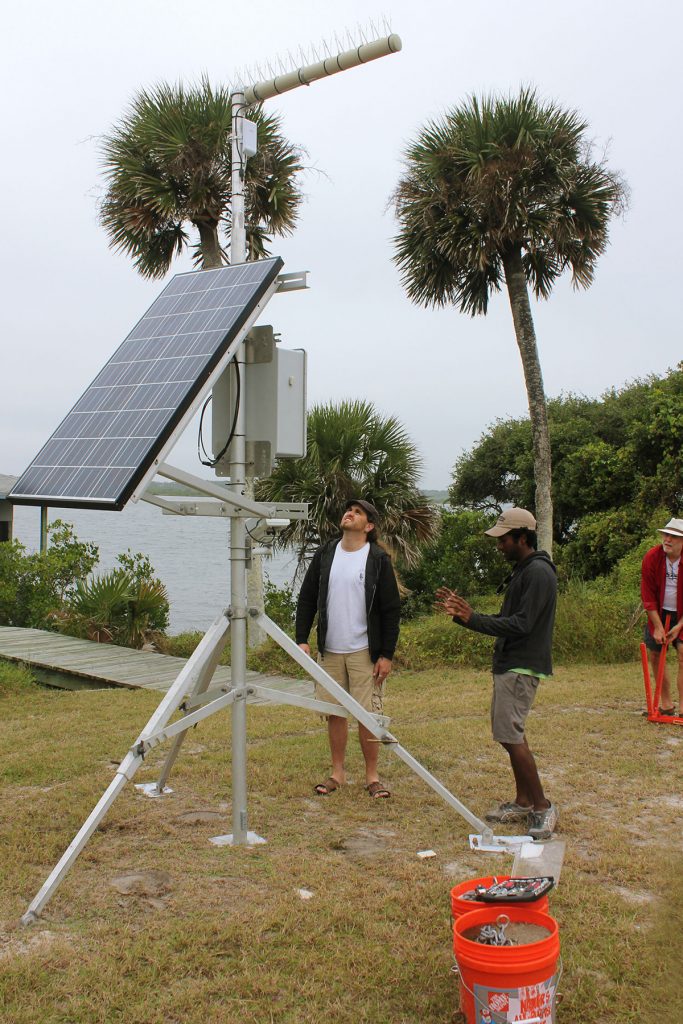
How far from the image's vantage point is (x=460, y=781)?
6.14 m

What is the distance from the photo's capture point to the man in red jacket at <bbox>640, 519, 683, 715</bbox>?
26.3 feet

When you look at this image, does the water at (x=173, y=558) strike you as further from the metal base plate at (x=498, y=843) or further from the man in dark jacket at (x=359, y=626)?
the metal base plate at (x=498, y=843)

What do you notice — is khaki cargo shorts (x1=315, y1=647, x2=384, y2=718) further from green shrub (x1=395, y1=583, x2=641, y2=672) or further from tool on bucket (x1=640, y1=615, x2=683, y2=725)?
green shrub (x1=395, y1=583, x2=641, y2=672)

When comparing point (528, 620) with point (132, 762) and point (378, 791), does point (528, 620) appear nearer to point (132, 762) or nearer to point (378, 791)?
point (378, 791)

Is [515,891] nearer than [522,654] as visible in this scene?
Yes

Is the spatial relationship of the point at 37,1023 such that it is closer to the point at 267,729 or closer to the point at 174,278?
the point at 174,278

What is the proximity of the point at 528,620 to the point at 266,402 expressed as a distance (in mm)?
1858

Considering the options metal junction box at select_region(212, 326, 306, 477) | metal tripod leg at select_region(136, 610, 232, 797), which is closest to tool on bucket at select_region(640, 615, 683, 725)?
metal tripod leg at select_region(136, 610, 232, 797)

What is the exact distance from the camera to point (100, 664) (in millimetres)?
11477

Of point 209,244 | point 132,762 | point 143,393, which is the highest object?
point 209,244

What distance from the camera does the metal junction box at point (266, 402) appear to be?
491 cm

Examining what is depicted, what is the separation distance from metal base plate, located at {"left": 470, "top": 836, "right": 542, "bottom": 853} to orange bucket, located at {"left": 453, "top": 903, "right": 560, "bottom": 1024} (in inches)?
69.2

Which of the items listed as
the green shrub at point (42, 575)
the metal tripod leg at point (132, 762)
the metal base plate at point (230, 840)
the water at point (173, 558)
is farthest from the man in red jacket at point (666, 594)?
the green shrub at point (42, 575)

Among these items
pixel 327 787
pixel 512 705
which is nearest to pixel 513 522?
pixel 512 705
